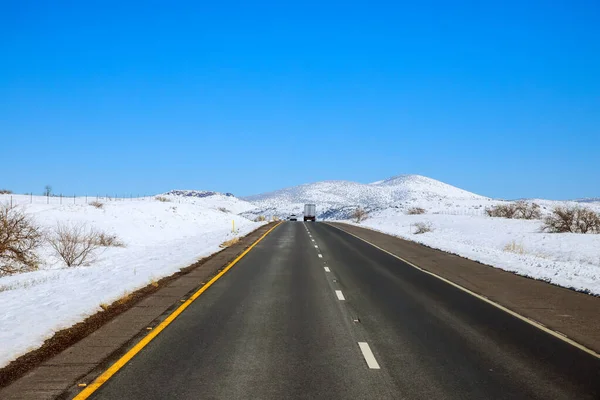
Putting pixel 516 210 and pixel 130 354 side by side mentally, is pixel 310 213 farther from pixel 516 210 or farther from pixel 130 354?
pixel 130 354

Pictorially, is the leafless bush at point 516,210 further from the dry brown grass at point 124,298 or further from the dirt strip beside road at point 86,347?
the dry brown grass at point 124,298

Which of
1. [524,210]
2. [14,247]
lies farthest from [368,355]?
[524,210]

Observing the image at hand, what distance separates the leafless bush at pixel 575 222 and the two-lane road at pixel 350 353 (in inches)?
1370

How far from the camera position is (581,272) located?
17.4 metres

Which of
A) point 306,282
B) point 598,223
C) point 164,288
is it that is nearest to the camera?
point 164,288

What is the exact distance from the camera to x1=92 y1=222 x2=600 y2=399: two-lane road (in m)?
5.50

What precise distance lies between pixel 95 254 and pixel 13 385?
73.7 ft

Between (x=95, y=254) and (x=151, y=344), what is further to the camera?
(x=95, y=254)

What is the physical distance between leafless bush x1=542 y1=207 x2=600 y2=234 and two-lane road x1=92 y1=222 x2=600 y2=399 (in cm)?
3480

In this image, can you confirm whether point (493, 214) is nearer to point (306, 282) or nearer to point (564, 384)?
point (306, 282)

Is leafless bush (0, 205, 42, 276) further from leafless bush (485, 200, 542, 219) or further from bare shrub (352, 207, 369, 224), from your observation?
bare shrub (352, 207, 369, 224)

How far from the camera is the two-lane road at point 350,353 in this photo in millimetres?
5504

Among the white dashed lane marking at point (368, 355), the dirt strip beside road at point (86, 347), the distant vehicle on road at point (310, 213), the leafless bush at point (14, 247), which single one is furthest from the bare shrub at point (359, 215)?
the white dashed lane marking at point (368, 355)

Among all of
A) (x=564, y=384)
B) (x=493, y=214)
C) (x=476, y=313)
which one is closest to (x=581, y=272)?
(x=476, y=313)
